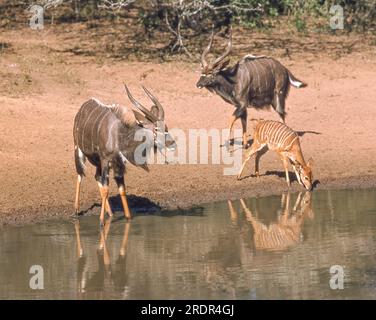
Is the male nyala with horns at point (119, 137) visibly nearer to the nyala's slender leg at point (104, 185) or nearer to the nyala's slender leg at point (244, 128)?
the nyala's slender leg at point (104, 185)

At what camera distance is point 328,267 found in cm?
945

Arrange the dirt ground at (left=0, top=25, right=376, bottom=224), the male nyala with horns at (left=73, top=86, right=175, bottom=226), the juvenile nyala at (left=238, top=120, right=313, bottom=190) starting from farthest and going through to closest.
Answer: the juvenile nyala at (left=238, top=120, right=313, bottom=190) < the dirt ground at (left=0, top=25, right=376, bottom=224) < the male nyala with horns at (left=73, top=86, right=175, bottom=226)

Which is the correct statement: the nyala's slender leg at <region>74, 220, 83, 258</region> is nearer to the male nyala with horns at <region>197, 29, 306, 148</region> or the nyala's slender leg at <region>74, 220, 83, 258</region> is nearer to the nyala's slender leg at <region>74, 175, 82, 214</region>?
the nyala's slender leg at <region>74, 175, 82, 214</region>

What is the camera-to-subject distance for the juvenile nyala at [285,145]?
40.7 ft

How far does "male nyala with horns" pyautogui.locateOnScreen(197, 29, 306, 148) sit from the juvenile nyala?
46.8 inches

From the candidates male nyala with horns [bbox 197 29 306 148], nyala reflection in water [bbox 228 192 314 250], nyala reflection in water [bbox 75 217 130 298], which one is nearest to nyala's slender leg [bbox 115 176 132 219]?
nyala reflection in water [bbox 75 217 130 298]

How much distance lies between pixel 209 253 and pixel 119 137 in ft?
4.86

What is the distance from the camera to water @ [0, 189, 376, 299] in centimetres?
891

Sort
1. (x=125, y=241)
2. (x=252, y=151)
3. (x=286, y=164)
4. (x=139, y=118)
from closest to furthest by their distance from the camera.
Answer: (x=125, y=241), (x=139, y=118), (x=286, y=164), (x=252, y=151)

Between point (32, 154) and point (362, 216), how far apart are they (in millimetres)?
4058

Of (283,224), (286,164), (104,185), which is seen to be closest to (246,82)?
(286,164)

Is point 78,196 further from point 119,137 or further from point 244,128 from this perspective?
point 244,128

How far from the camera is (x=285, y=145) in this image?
12.5 metres

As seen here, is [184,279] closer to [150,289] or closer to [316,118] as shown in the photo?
[150,289]
